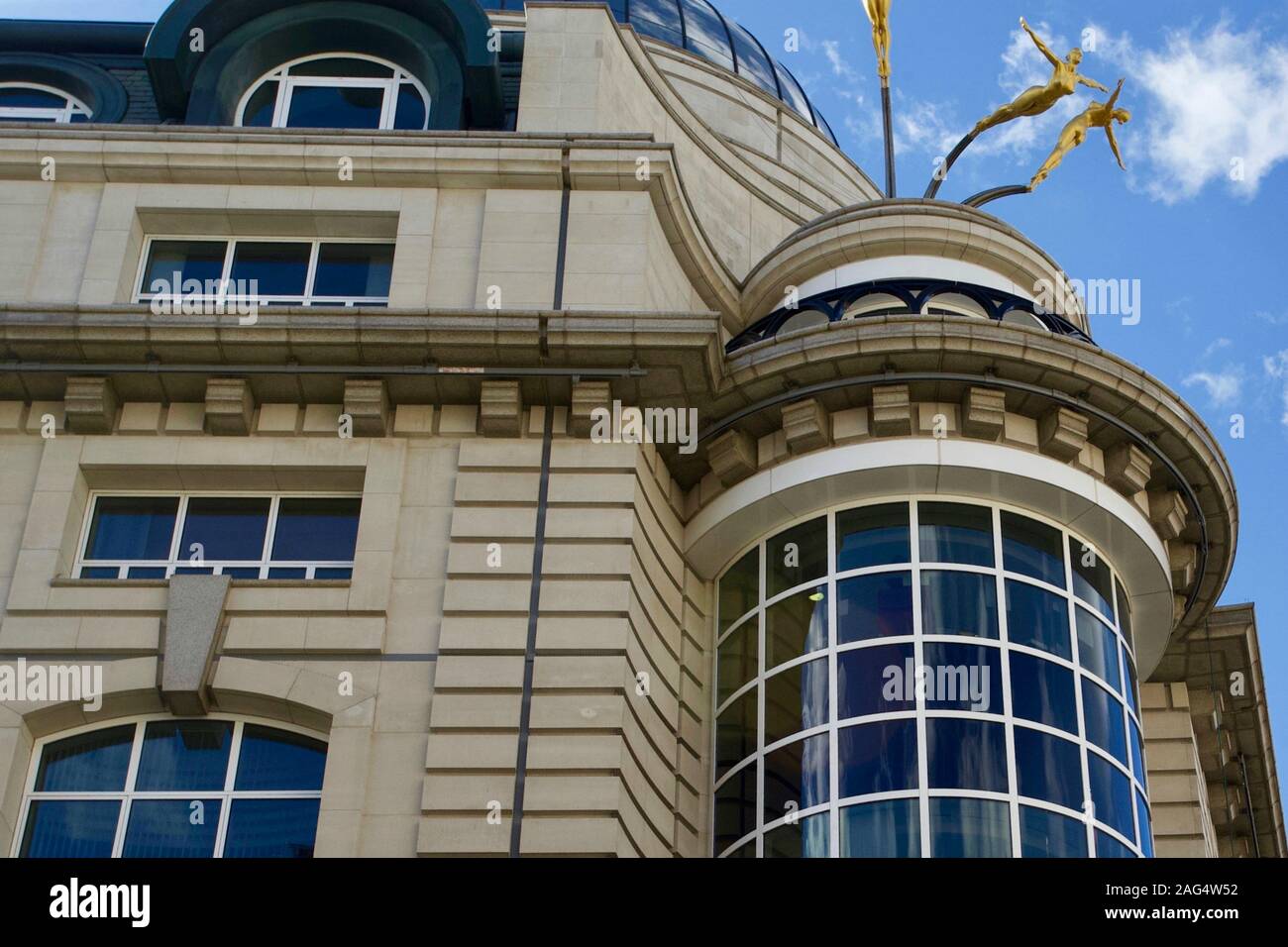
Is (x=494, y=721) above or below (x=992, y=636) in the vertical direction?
below

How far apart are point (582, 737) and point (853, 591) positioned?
401 cm

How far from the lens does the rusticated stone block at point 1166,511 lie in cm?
2541

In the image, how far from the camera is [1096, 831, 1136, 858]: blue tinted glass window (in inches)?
856

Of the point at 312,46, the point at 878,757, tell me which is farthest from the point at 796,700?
the point at 312,46

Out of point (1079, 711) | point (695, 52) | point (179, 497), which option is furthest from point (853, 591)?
point (695, 52)

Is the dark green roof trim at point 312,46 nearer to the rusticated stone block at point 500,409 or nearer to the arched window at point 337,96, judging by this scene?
the arched window at point 337,96

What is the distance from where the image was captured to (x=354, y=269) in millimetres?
26703

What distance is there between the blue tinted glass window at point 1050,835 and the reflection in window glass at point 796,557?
159 inches

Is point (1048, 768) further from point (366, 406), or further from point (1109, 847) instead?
Answer: point (366, 406)

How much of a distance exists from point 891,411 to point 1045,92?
341 inches

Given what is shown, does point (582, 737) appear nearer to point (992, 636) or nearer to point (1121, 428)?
point (992, 636)

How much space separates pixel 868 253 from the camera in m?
27.7

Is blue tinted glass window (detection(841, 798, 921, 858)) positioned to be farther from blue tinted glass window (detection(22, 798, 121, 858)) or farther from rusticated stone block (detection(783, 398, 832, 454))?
blue tinted glass window (detection(22, 798, 121, 858))

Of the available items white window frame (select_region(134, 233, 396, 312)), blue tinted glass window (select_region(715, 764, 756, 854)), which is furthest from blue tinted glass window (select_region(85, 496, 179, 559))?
blue tinted glass window (select_region(715, 764, 756, 854))
